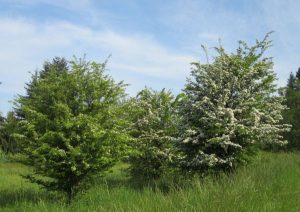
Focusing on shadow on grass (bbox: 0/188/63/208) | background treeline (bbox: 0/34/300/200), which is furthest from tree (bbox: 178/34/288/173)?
shadow on grass (bbox: 0/188/63/208)

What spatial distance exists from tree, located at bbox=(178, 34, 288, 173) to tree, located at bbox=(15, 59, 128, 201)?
334 cm

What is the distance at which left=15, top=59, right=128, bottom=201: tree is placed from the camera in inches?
473

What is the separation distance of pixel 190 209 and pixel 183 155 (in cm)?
907

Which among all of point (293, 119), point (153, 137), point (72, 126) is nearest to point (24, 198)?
point (72, 126)

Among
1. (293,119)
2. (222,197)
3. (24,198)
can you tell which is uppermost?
(293,119)

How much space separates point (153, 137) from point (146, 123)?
0.76m

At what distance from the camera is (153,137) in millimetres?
17844

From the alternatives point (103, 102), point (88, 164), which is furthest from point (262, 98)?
point (88, 164)

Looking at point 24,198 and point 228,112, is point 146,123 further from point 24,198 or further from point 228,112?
point 24,198

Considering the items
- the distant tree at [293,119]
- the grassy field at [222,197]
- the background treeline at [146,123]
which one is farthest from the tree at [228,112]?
Answer: the distant tree at [293,119]

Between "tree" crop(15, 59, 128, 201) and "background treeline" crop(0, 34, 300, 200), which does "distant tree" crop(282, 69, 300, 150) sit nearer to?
"background treeline" crop(0, 34, 300, 200)

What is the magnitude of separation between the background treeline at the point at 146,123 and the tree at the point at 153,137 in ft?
0.13

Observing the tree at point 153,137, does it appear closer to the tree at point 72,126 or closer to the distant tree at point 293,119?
the tree at point 72,126

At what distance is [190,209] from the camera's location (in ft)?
25.2
